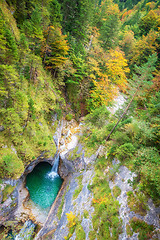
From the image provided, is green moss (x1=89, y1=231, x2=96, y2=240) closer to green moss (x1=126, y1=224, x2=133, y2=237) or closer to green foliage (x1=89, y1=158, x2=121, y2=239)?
green foliage (x1=89, y1=158, x2=121, y2=239)

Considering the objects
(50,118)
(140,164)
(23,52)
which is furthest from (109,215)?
(23,52)

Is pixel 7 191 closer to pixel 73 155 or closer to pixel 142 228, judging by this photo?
pixel 73 155

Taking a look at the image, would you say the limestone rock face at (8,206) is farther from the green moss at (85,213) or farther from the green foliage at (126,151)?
the green foliage at (126,151)

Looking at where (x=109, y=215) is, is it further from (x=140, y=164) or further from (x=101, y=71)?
(x=101, y=71)

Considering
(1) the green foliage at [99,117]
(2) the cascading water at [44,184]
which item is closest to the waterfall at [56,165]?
(2) the cascading water at [44,184]

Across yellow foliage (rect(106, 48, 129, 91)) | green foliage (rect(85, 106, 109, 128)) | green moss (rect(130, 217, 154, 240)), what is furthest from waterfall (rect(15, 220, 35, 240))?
yellow foliage (rect(106, 48, 129, 91))

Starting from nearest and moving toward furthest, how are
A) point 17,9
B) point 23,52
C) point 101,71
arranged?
point 23,52, point 17,9, point 101,71

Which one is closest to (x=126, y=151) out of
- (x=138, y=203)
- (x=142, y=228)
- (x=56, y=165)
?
(x=138, y=203)

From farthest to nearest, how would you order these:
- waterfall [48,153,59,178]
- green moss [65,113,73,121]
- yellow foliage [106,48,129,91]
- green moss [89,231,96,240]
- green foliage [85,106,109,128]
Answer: green moss [65,113,73,121]
yellow foliage [106,48,129,91]
waterfall [48,153,59,178]
green foliage [85,106,109,128]
green moss [89,231,96,240]
